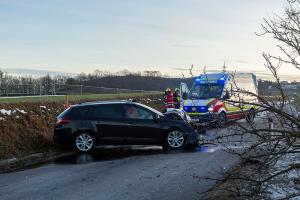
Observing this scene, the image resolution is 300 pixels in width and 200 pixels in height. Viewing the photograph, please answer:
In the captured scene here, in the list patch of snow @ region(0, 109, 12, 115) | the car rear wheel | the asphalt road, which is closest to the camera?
the asphalt road

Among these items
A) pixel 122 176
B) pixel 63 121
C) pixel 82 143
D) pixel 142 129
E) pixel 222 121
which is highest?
pixel 222 121

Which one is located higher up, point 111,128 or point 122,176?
point 111,128

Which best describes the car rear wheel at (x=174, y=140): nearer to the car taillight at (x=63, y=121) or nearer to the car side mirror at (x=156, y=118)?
the car side mirror at (x=156, y=118)

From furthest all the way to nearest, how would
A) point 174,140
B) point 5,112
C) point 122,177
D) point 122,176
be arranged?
1. point 5,112
2. point 174,140
3. point 122,176
4. point 122,177

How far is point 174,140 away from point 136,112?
152 cm

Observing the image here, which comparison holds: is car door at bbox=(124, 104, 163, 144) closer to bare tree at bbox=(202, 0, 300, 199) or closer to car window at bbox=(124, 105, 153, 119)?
car window at bbox=(124, 105, 153, 119)

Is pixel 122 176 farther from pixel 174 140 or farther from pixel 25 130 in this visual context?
pixel 25 130

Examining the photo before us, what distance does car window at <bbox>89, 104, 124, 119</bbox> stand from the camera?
600 inches

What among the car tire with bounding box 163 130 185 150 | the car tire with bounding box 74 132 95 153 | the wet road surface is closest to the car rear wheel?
the car tire with bounding box 163 130 185 150

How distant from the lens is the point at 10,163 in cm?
1309

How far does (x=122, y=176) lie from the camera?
10570mm

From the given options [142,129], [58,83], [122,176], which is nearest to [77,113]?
[142,129]

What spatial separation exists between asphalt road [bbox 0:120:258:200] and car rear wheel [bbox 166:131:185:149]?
553 millimetres

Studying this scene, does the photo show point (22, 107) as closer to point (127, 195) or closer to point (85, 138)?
point (85, 138)
